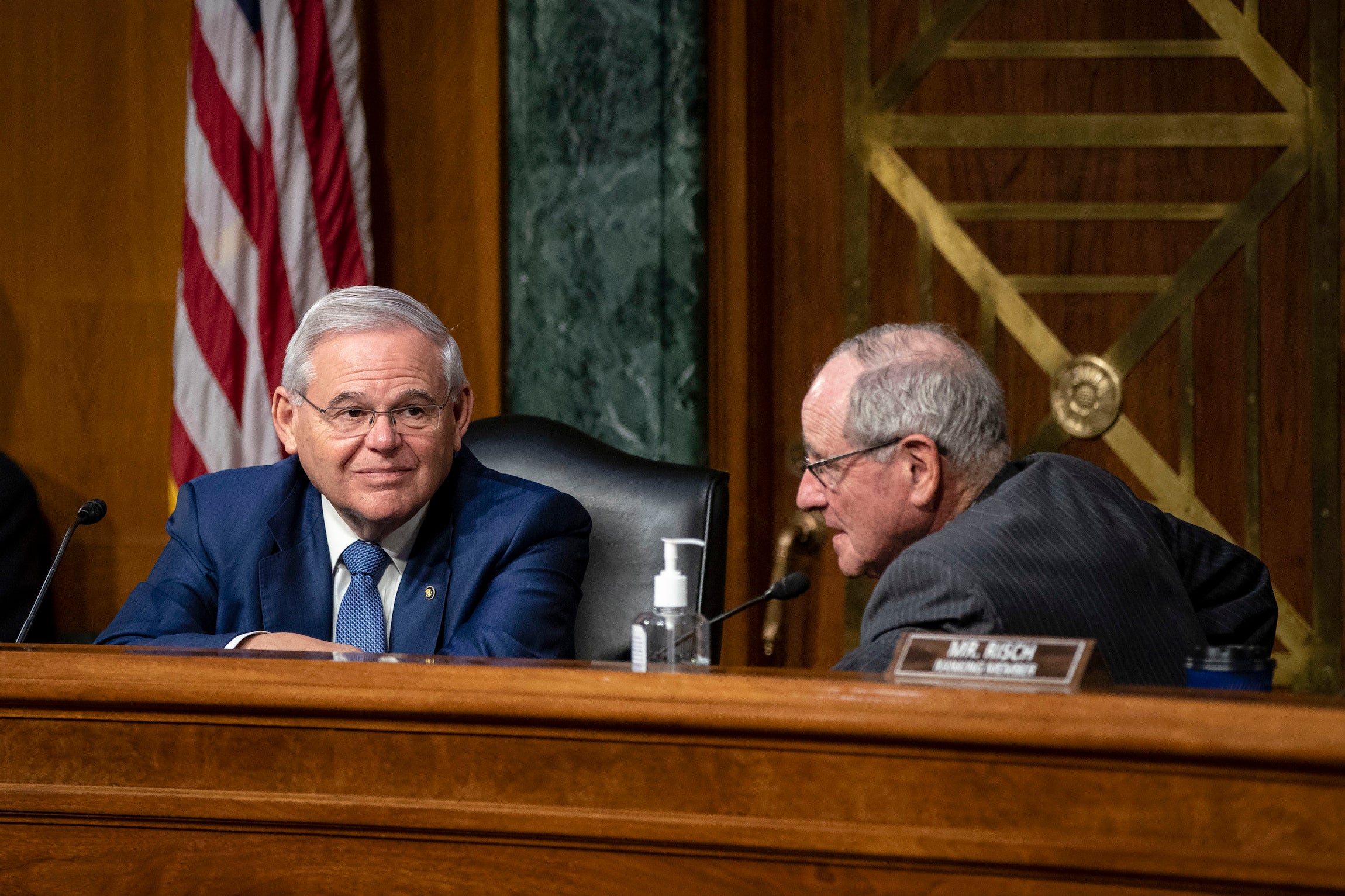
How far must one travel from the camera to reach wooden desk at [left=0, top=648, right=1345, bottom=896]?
37.9 inches

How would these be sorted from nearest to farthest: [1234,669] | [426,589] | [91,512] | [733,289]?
[1234,669] → [91,512] → [426,589] → [733,289]

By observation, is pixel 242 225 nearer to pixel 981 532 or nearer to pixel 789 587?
pixel 789 587

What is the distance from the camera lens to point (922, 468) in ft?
5.79

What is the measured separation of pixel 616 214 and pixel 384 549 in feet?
4.61

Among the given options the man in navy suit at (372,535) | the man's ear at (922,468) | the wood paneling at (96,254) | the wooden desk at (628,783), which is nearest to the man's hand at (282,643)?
the man in navy suit at (372,535)

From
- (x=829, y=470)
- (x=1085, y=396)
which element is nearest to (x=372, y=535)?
(x=829, y=470)

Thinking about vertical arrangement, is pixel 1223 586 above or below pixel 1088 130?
below

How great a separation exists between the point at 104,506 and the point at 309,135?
160cm

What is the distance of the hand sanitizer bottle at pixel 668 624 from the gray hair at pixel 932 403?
52 cm

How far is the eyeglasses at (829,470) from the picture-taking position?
70.9 inches

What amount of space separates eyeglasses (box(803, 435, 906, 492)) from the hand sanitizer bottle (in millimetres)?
504

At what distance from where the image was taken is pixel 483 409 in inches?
131

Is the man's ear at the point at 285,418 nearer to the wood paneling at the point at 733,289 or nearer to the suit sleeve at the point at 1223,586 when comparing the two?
the suit sleeve at the point at 1223,586

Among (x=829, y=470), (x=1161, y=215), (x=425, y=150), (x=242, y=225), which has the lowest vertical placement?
(x=829, y=470)
